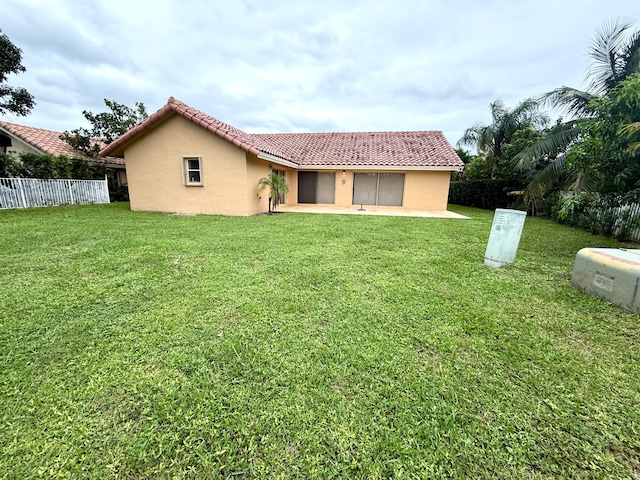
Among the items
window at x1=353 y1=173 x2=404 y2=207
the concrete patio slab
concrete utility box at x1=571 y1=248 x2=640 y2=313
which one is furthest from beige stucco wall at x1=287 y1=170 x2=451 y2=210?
concrete utility box at x1=571 y1=248 x2=640 y2=313

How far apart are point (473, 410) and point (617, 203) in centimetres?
1106

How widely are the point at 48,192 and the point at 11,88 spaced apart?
1232 cm

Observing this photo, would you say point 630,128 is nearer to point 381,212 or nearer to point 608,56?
point 608,56

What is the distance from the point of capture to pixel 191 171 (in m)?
11.6

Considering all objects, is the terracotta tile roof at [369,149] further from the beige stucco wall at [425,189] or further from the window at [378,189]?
the window at [378,189]

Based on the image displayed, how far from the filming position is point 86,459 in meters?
1.50

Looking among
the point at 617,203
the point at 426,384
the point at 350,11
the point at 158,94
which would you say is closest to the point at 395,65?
the point at 350,11

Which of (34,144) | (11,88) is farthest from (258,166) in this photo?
(11,88)

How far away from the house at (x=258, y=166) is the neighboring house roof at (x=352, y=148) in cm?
6

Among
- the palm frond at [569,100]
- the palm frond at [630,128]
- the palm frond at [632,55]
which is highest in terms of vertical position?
the palm frond at [632,55]

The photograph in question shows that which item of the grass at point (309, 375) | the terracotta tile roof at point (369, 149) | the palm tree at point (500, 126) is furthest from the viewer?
the palm tree at point (500, 126)

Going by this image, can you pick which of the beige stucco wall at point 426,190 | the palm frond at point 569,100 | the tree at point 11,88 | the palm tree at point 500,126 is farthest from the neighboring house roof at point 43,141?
the palm tree at point 500,126

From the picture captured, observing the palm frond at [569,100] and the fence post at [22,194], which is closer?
the palm frond at [569,100]

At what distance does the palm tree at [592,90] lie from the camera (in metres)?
Answer: 9.33
